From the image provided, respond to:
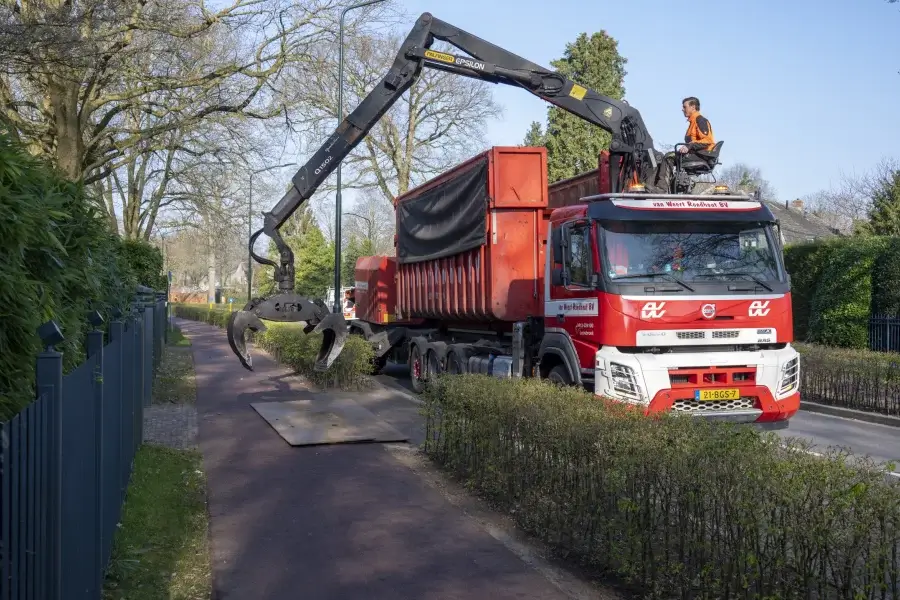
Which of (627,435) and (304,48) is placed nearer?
(627,435)

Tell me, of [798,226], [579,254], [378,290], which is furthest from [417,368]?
[798,226]

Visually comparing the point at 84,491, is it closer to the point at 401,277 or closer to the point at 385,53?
the point at 401,277

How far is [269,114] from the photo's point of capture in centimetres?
1792

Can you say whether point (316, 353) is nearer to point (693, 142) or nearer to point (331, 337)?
point (331, 337)

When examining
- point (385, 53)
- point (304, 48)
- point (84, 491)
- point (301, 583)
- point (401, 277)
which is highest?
point (385, 53)

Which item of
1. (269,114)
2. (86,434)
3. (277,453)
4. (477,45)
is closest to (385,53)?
(269,114)

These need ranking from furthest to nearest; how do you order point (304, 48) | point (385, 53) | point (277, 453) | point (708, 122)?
point (385, 53), point (304, 48), point (708, 122), point (277, 453)

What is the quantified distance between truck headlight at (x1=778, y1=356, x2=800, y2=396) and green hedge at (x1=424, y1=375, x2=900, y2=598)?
2.94m

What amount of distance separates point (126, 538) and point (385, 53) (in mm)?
28724

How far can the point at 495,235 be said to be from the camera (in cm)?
1238

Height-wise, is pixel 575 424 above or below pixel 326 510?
above

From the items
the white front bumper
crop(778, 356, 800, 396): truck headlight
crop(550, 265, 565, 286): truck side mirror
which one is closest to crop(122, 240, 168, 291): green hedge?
crop(550, 265, 565, 286): truck side mirror

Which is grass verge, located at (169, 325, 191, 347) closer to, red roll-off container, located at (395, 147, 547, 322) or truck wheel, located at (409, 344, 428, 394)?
truck wheel, located at (409, 344, 428, 394)

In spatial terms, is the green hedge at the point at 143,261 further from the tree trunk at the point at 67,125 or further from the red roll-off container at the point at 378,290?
the red roll-off container at the point at 378,290
